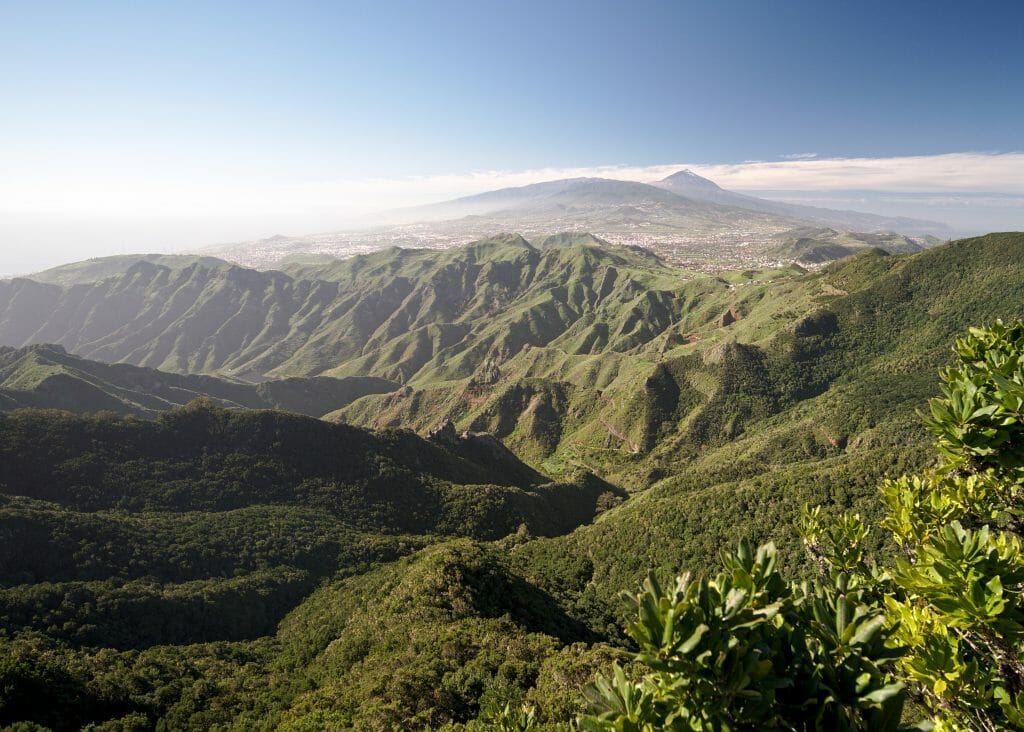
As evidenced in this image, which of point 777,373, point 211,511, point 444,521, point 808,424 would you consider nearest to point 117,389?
point 211,511

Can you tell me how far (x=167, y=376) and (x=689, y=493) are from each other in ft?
654

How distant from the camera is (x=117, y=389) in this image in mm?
158250

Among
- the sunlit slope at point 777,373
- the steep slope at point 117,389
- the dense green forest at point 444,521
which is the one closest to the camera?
the dense green forest at point 444,521

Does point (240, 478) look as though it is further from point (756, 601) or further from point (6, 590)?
point (756, 601)

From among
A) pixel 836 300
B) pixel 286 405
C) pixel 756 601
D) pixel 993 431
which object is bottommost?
pixel 286 405

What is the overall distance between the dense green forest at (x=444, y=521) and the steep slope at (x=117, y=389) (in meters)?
72.9

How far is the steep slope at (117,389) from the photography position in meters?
137

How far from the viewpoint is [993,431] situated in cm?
841

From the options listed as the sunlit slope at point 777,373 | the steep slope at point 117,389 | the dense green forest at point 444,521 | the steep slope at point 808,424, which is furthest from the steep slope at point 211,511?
the steep slope at point 117,389

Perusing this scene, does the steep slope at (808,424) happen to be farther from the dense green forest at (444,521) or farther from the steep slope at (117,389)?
the steep slope at (117,389)

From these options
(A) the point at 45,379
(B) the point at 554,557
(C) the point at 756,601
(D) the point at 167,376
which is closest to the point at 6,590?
(B) the point at 554,557

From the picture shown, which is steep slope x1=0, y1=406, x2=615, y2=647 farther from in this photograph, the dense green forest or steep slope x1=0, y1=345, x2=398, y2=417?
steep slope x1=0, y1=345, x2=398, y2=417

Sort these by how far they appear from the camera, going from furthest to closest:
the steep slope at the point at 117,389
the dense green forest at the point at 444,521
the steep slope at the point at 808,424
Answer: the steep slope at the point at 117,389 < the steep slope at the point at 808,424 < the dense green forest at the point at 444,521

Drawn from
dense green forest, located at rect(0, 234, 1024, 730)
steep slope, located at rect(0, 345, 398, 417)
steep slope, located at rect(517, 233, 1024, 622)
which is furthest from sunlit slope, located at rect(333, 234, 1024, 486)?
steep slope, located at rect(0, 345, 398, 417)
